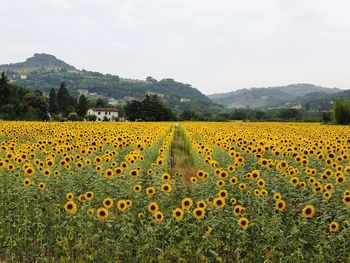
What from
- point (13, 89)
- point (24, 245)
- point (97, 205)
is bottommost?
point (24, 245)

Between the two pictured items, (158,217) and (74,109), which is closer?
(158,217)

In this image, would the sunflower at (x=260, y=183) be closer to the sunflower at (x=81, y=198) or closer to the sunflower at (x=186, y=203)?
the sunflower at (x=186, y=203)

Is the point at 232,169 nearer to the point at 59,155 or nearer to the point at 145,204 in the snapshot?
the point at 145,204

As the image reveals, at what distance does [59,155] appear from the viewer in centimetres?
966

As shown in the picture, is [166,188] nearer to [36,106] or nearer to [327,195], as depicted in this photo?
[327,195]

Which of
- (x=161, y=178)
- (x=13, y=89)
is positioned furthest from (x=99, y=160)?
(x=13, y=89)

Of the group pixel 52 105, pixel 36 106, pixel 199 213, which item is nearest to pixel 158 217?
pixel 199 213

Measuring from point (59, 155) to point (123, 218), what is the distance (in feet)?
15.0

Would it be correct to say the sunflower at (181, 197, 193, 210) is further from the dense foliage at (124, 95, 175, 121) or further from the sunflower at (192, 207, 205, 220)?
the dense foliage at (124, 95, 175, 121)

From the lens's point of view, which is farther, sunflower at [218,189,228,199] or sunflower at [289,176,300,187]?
sunflower at [289,176,300,187]

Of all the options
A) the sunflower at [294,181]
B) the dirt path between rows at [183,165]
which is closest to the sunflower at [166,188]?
the sunflower at [294,181]

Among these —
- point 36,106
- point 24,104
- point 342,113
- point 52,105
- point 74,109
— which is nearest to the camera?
point 342,113

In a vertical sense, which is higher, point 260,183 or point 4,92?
point 4,92

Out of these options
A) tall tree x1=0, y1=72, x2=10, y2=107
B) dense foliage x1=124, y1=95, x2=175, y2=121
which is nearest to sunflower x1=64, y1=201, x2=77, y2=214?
tall tree x1=0, y1=72, x2=10, y2=107
